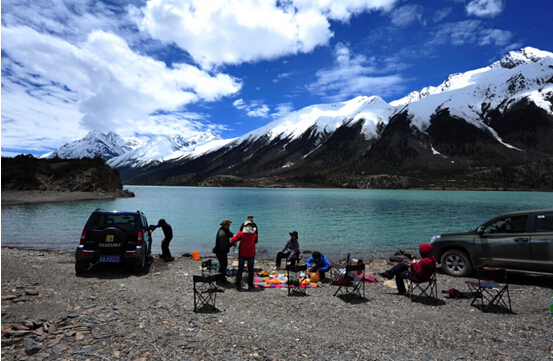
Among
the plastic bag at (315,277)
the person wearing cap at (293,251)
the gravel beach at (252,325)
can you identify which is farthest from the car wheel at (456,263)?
the person wearing cap at (293,251)

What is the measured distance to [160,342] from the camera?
19.4ft

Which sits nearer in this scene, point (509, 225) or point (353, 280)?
point (353, 280)

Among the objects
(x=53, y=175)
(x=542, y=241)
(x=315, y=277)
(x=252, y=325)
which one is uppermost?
(x=53, y=175)

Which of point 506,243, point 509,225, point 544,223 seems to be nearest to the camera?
point 544,223

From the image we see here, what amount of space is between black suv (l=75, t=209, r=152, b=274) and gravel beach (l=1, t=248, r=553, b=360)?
924 mm

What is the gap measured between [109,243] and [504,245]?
15291 millimetres

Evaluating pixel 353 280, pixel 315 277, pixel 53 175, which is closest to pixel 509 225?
pixel 353 280

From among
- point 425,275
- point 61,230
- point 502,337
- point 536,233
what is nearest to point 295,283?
point 425,275

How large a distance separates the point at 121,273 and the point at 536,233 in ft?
52.8

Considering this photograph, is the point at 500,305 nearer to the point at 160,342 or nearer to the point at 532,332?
the point at 532,332

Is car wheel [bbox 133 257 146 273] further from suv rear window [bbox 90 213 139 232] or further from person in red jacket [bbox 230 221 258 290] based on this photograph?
person in red jacket [bbox 230 221 258 290]

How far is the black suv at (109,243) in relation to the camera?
1145 cm

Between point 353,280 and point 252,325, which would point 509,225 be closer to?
point 353,280

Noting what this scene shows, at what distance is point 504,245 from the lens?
11070 millimetres
